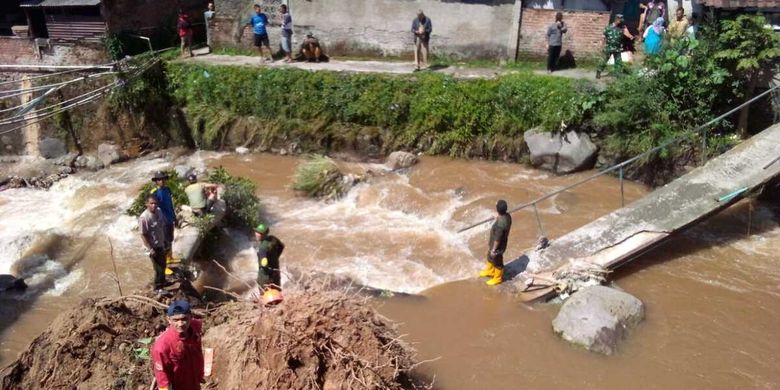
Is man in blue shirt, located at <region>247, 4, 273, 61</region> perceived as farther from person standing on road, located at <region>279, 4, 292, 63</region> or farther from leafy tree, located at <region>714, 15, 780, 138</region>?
leafy tree, located at <region>714, 15, 780, 138</region>

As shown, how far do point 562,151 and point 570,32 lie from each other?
3.87m

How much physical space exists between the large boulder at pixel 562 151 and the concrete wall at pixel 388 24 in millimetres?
3577

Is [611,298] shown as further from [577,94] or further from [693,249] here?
[577,94]

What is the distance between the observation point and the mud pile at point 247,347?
5.77 metres

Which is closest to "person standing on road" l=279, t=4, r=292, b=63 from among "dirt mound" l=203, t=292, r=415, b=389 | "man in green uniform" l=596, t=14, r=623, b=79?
"man in green uniform" l=596, t=14, r=623, b=79

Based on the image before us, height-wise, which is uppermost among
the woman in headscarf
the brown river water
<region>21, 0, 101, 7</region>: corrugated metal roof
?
<region>21, 0, 101, 7</region>: corrugated metal roof

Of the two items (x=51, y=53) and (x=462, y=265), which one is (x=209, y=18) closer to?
(x=51, y=53)

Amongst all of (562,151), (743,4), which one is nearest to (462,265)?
(562,151)

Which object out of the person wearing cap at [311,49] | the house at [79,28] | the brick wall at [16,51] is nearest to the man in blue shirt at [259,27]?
the person wearing cap at [311,49]

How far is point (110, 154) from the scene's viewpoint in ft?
51.2

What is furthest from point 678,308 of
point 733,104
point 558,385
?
point 733,104

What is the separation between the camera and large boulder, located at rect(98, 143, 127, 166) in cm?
1554

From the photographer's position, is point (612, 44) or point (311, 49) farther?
point (311, 49)

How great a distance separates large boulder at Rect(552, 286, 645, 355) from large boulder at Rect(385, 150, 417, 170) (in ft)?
19.8
